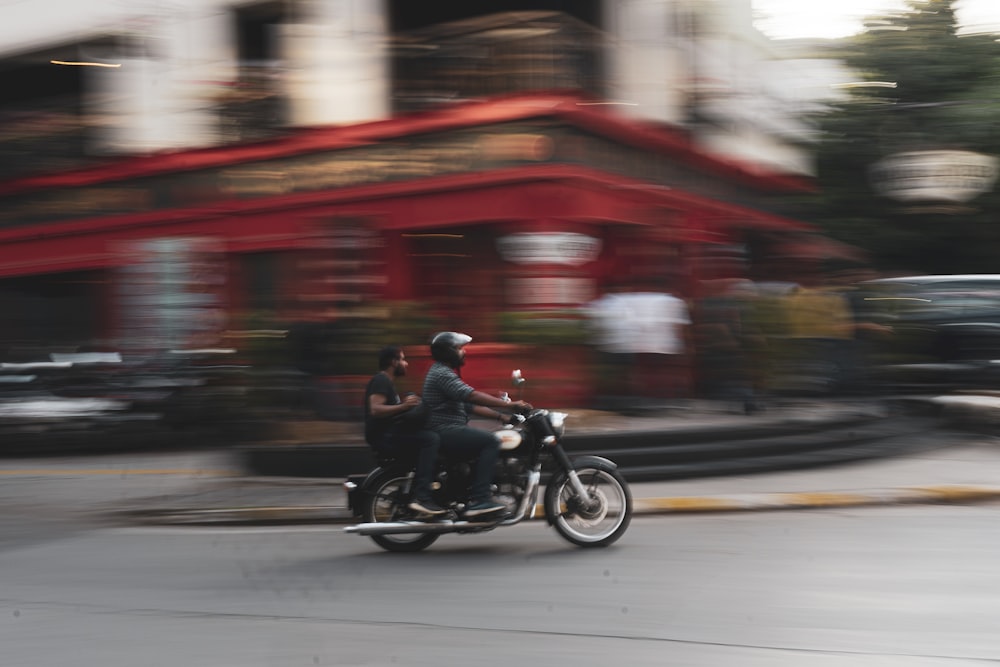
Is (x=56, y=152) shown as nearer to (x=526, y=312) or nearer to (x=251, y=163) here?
(x=251, y=163)

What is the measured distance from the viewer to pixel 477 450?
838 cm

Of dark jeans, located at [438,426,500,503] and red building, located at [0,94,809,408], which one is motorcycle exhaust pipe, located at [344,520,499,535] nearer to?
dark jeans, located at [438,426,500,503]

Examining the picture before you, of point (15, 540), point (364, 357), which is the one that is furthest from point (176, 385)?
point (15, 540)

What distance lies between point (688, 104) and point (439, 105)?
4.81 metres

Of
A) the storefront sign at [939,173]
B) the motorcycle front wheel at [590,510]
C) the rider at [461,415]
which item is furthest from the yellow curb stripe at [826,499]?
the storefront sign at [939,173]

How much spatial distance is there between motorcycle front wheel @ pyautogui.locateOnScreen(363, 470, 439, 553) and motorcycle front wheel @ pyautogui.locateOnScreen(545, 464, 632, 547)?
3.24 feet

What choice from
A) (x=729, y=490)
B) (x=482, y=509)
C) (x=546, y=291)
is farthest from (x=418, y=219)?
(x=482, y=509)

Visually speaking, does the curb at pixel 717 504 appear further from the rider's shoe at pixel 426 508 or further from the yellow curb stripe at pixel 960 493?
the rider's shoe at pixel 426 508

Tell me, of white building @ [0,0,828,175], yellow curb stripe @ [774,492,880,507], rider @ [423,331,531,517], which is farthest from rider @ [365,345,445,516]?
white building @ [0,0,828,175]

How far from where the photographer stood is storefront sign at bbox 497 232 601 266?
15742mm

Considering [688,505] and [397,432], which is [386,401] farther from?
[688,505]

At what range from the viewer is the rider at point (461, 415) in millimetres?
8336

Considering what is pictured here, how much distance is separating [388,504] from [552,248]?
24.9ft

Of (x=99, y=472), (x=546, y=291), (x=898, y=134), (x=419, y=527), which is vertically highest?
(x=898, y=134)
